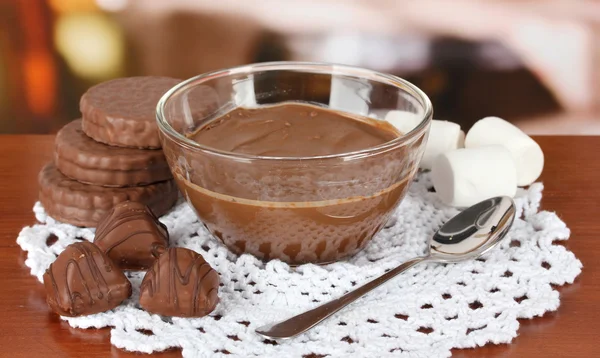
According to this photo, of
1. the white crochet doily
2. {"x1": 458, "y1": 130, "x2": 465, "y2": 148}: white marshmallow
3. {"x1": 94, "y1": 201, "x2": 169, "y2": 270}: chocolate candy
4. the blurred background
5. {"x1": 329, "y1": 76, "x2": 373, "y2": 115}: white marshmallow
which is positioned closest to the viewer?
the white crochet doily

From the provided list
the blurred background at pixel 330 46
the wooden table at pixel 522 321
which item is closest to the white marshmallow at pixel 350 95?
the wooden table at pixel 522 321

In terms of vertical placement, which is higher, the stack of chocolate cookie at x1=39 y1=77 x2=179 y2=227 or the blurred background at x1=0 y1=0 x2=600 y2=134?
the stack of chocolate cookie at x1=39 y1=77 x2=179 y2=227

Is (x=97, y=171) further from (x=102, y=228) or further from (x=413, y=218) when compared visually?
(x=413, y=218)

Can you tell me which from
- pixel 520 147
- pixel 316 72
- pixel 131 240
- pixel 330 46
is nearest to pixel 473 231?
pixel 520 147

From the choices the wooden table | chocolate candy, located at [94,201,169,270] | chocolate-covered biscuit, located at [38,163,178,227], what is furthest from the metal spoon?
chocolate-covered biscuit, located at [38,163,178,227]

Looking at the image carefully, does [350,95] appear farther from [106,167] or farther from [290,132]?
[106,167]

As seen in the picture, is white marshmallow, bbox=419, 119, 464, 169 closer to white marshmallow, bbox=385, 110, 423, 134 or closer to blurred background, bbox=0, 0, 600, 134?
white marshmallow, bbox=385, 110, 423, 134

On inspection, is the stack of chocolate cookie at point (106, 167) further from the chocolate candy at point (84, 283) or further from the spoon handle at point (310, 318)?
the spoon handle at point (310, 318)
